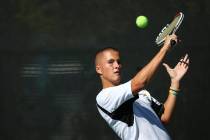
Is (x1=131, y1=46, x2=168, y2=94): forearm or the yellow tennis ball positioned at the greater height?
the yellow tennis ball

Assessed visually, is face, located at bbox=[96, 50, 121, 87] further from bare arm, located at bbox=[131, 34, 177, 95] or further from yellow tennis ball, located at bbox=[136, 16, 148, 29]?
yellow tennis ball, located at bbox=[136, 16, 148, 29]

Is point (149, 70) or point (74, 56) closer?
point (149, 70)

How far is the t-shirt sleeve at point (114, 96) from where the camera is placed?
12.6ft

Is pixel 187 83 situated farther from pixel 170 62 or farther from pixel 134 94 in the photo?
pixel 134 94

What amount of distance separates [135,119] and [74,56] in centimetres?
254

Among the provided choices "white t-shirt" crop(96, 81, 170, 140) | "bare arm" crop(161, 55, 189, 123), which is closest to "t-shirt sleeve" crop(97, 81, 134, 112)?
"white t-shirt" crop(96, 81, 170, 140)

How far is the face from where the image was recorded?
4031 mm

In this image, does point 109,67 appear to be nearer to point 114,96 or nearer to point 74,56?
point 114,96

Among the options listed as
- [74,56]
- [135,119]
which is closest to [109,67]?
[135,119]

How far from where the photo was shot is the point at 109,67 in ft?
13.4

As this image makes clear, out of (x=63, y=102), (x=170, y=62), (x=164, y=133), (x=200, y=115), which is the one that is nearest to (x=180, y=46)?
(x=170, y=62)

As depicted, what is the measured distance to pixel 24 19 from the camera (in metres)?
6.43

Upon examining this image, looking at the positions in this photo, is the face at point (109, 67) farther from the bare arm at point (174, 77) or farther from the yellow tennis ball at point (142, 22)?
the yellow tennis ball at point (142, 22)

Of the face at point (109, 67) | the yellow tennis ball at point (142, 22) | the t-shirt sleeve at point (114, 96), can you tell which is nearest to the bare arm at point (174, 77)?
the face at point (109, 67)
